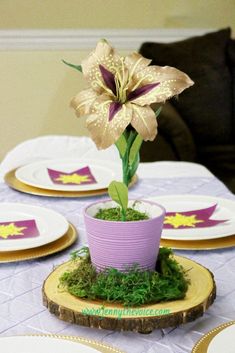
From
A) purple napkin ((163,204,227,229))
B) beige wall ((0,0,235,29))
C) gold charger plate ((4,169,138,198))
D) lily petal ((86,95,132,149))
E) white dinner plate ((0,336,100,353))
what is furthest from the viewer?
beige wall ((0,0,235,29))

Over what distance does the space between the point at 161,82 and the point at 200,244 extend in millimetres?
378

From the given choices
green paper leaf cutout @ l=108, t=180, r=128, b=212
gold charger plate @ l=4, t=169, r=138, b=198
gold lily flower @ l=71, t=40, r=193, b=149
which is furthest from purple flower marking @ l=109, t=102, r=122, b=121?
gold charger plate @ l=4, t=169, r=138, b=198

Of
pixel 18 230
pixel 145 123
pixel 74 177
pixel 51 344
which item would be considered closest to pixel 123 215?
pixel 145 123

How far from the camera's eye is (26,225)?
4.33ft

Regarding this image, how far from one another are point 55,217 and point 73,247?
5.2 inches

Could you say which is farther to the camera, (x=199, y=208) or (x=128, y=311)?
(x=199, y=208)

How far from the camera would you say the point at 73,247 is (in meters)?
1.24

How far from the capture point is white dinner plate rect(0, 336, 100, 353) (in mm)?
807

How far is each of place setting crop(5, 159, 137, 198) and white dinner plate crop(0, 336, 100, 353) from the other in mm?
739

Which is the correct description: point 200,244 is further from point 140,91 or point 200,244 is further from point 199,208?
point 140,91

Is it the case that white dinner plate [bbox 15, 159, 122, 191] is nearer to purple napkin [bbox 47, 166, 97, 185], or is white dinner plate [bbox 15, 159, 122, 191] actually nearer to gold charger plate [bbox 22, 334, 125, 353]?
purple napkin [bbox 47, 166, 97, 185]

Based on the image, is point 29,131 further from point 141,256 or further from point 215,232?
point 141,256

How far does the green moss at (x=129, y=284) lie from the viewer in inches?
36.9

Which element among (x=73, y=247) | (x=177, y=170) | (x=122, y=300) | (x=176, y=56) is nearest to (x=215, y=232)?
(x=73, y=247)
